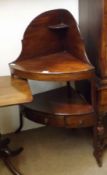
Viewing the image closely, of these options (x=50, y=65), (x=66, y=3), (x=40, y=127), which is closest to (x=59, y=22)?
(x=66, y=3)

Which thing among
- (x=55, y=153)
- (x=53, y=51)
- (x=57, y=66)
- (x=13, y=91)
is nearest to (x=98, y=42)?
(x=57, y=66)

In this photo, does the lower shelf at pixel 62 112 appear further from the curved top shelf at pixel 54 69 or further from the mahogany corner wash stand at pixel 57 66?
the curved top shelf at pixel 54 69

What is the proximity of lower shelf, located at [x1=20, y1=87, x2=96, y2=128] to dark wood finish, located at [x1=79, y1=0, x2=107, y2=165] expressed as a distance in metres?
0.10

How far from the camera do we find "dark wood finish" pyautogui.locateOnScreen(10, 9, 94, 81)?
68.0 inches

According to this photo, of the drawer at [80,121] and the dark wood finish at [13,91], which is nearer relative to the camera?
the dark wood finish at [13,91]

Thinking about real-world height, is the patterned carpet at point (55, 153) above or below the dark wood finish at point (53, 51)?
below

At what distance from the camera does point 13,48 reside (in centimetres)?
217

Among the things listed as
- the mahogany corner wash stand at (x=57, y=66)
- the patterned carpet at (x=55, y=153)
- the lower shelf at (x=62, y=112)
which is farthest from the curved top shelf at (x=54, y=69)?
the patterned carpet at (x=55, y=153)

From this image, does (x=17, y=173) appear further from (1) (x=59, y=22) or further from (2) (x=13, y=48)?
(1) (x=59, y=22)

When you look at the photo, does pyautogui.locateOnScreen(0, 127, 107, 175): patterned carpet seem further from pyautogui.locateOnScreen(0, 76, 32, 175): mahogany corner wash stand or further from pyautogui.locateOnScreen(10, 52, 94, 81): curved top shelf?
pyautogui.locateOnScreen(10, 52, 94, 81): curved top shelf

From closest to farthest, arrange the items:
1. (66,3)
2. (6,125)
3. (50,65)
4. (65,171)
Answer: (50,65) → (65,171) → (66,3) → (6,125)

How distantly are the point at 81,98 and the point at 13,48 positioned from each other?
2.16 feet

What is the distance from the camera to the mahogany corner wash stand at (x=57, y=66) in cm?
175

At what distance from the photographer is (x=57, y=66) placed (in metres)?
1.81
